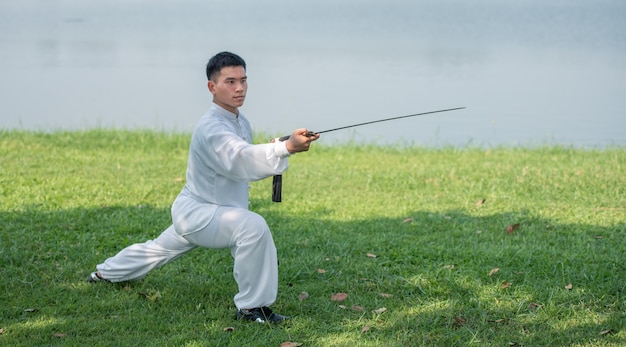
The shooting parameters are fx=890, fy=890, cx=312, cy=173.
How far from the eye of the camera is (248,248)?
4926 mm

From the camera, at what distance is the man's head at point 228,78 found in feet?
16.6

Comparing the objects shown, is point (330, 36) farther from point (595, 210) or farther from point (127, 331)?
point (127, 331)

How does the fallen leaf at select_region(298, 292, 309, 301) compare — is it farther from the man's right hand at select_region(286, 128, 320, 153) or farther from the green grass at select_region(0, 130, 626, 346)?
the man's right hand at select_region(286, 128, 320, 153)

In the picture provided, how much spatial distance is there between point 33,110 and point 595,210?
1055 centimetres

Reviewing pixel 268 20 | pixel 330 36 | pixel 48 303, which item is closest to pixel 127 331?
pixel 48 303

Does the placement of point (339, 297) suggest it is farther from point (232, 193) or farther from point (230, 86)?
point (230, 86)

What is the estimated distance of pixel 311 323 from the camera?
510 cm

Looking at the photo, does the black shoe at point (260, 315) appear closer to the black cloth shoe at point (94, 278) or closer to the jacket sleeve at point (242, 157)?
the jacket sleeve at point (242, 157)

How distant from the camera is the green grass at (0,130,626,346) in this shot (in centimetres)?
500

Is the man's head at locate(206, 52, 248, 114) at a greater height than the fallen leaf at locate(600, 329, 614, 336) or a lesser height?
greater

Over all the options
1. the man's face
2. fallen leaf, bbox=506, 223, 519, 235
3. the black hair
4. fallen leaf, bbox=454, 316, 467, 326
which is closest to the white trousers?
the man's face

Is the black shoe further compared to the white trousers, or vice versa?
the black shoe

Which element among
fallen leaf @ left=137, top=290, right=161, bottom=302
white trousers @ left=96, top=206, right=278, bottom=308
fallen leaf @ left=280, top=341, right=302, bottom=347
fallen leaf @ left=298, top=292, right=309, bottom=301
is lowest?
fallen leaf @ left=137, top=290, right=161, bottom=302

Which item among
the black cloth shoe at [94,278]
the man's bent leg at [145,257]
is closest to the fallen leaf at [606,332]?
the man's bent leg at [145,257]
